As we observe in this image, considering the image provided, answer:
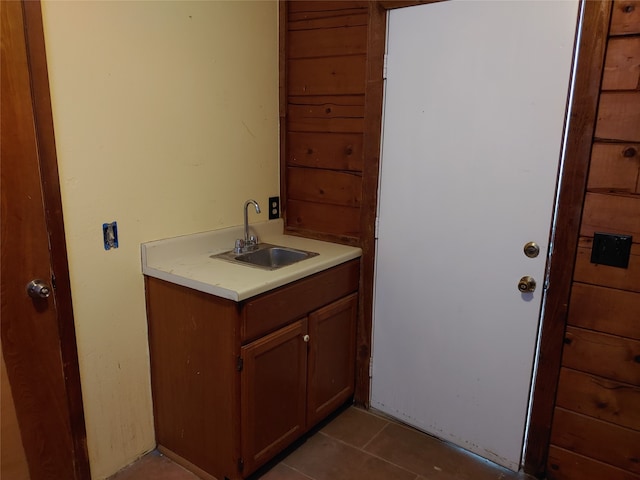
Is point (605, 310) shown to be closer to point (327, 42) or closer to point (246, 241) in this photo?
point (246, 241)

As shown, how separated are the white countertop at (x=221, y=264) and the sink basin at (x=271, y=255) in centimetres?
5

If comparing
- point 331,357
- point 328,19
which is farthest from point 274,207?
point 328,19

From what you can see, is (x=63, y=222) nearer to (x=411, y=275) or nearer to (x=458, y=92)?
(x=411, y=275)

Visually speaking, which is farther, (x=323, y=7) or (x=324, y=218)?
(x=324, y=218)

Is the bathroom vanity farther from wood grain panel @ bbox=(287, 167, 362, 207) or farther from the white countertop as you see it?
wood grain panel @ bbox=(287, 167, 362, 207)

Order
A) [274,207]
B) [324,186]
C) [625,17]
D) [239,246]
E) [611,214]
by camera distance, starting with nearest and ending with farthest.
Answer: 1. [625,17]
2. [611,214]
3. [239,246]
4. [324,186]
5. [274,207]

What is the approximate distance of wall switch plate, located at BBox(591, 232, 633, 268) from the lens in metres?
1.73

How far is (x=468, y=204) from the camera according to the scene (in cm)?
203

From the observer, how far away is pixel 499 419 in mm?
2100

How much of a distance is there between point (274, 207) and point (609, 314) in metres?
1.64

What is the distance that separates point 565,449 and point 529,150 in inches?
48.8

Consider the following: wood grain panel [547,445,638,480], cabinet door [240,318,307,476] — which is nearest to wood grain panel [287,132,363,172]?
cabinet door [240,318,307,476]

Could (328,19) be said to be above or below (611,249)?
above

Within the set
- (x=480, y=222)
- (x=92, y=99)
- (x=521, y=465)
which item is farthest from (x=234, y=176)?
(x=521, y=465)
